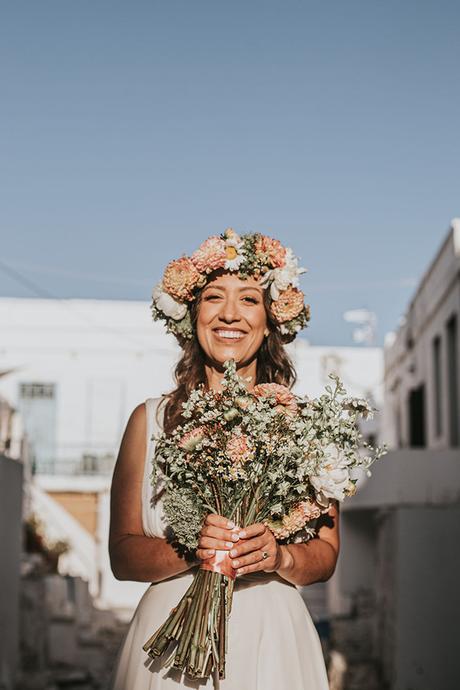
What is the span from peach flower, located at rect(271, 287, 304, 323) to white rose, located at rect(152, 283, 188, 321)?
0.29m

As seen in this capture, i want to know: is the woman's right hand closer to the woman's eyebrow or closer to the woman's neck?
the woman's neck

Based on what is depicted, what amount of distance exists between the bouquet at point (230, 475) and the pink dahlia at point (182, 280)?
1.63 ft

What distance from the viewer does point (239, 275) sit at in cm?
353

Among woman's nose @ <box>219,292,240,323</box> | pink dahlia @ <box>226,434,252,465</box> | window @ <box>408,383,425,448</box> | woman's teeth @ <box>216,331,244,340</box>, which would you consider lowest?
pink dahlia @ <box>226,434,252,465</box>

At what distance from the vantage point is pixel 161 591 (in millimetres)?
3268

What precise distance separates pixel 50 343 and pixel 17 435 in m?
8.85

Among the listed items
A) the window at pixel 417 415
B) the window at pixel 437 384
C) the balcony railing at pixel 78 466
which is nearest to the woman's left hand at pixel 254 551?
the window at pixel 437 384

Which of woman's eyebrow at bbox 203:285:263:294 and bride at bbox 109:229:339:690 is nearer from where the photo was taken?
bride at bbox 109:229:339:690

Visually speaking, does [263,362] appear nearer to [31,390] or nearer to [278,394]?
[278,394]

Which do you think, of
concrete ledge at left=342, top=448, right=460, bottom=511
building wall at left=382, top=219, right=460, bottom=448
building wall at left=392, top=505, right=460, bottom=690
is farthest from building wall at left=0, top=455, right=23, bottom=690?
building wall at left=382, top=219, right=460, bottom=448

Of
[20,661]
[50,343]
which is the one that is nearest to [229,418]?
[20,661]

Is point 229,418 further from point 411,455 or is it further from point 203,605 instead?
point 411,455

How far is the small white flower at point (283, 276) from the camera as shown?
3.49 metres

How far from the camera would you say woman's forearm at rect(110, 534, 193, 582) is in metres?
3.16
